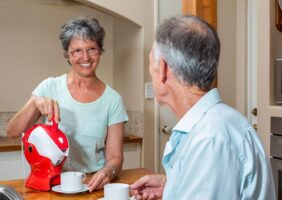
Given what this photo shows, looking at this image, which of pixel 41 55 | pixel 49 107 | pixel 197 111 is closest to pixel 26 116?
pixel 49 107

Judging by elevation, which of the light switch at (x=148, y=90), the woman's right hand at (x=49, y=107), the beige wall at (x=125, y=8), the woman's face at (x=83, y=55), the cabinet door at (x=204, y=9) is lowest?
the woman's right hand at (x=49, y=107)

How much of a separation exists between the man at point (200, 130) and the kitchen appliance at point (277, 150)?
118 centimetres

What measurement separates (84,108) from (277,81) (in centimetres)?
99

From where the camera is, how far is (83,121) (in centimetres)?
173

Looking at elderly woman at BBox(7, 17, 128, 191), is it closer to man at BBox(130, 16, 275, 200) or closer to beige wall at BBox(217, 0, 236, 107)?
man at BBox(130, 16, 275, 200)

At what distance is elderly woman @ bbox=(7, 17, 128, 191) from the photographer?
169cm

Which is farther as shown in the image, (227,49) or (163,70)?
(227,49)

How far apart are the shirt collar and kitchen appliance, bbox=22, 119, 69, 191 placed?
665 millimetres

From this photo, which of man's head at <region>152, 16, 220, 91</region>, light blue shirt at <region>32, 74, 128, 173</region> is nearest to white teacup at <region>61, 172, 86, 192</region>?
light blue shirt at <region>32, 74, 128, 173</region>

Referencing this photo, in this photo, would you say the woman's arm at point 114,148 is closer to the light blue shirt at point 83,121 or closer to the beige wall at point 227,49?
the light blue shirt at point 83,121

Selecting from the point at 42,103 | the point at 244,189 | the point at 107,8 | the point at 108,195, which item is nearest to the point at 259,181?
the point at 244,189

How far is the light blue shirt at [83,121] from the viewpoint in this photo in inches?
67.5

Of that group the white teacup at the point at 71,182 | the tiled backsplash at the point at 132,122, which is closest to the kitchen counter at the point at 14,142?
the tiled backsplash at the point at 132,122

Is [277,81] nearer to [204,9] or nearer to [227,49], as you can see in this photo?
[204,9]
